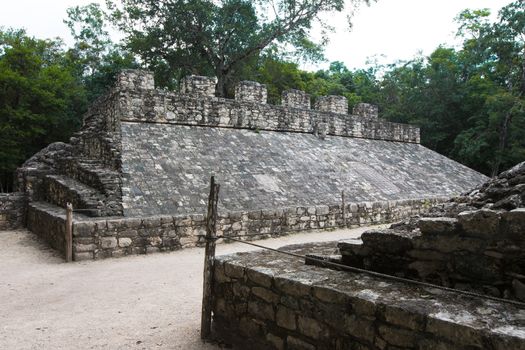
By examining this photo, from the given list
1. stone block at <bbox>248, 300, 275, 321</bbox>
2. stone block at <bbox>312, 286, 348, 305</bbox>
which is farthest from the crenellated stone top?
stone block at <bbox>312, 286, 348, 305</bbox>

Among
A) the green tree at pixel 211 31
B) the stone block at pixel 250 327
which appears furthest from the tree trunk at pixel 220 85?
the stone block at pixel 250 327

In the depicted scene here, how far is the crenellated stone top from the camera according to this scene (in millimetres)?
12125

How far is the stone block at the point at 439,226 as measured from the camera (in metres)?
2.69

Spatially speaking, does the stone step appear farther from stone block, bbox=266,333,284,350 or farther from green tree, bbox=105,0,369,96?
green tree, bbox=105,0,369,96

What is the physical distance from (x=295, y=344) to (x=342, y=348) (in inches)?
17.7

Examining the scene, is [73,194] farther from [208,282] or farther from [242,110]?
[242,110]

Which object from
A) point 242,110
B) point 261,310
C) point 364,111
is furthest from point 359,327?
point 364,111

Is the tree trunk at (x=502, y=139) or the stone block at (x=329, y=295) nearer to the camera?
the stone block at (x=329, y=295)

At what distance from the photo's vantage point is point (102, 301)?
17.2ft

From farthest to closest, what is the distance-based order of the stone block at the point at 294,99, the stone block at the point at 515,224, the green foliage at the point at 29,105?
the green foliage at the point at 29,105, the stone block at the point at 294,99, the stone block at the point at 515,224

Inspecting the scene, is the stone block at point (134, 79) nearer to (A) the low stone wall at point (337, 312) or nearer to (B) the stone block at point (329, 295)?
(A) the low stone wall at point (337, 312)

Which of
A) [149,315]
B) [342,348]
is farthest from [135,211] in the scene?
[342,348]

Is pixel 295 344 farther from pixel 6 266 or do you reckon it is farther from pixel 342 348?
pixel 6 266

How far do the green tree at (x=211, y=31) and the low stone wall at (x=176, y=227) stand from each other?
46.7ft
